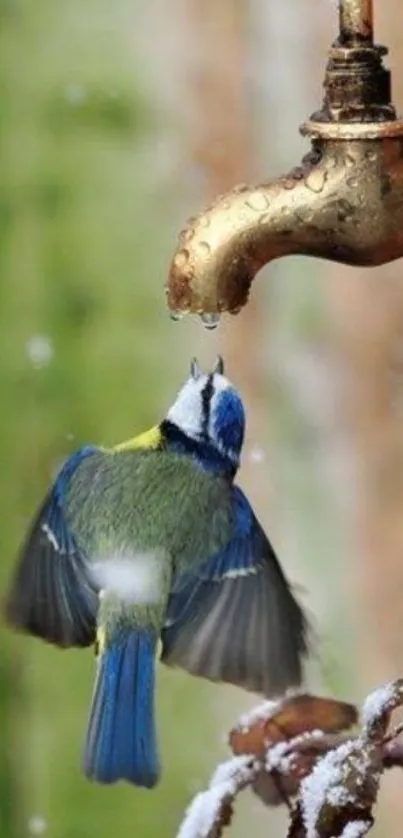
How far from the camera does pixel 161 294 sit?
3.01 feet

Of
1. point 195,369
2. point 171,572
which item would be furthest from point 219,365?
point 171,572

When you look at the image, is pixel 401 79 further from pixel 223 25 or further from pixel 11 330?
pixel 11 330

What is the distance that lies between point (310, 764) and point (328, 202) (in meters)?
0.40

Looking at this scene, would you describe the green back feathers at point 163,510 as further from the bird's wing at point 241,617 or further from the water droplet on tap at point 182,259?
the water droplet on tap at point 182,259

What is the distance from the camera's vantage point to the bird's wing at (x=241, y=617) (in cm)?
88

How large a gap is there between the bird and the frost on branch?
0.03m

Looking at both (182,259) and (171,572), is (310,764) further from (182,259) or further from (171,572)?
(182,259)

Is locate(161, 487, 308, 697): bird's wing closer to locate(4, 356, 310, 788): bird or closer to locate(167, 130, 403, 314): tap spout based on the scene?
locate(4, 356, 310, 788): bird

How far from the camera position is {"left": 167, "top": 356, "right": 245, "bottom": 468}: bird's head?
2.86 ft

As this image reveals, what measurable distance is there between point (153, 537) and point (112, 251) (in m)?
0.18

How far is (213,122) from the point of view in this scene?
34.9 inches

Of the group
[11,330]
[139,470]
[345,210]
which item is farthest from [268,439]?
[345,210]

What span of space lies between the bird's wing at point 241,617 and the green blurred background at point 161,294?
16mm

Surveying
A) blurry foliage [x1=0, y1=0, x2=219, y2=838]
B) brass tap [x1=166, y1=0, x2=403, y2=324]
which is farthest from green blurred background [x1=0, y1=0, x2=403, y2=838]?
brass tap [x1=166, y1=0, x2=403, y2=324]
